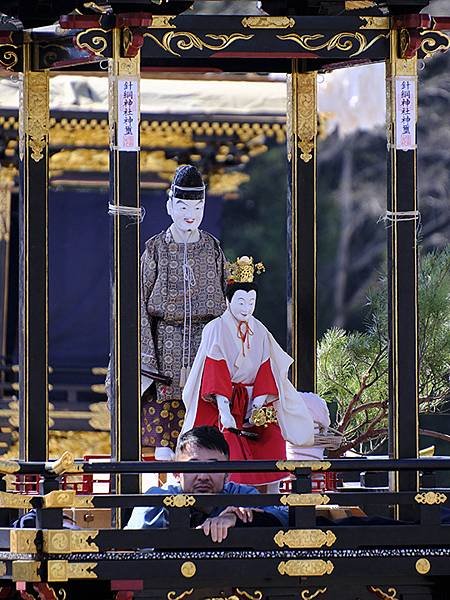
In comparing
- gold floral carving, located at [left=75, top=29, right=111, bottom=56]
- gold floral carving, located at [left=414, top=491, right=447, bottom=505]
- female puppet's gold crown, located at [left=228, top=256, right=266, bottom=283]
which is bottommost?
gold floral carving, located at [left=414, top=491, right=447, bottom=505]

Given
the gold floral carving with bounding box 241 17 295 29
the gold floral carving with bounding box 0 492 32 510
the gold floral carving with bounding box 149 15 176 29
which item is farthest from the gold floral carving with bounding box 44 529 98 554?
the gold floral carving with bounding box 241 17 295 29

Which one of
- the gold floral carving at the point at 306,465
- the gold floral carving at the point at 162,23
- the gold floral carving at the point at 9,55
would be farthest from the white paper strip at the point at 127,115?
the gold floral carving at the point at 306,465

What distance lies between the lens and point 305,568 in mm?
11469

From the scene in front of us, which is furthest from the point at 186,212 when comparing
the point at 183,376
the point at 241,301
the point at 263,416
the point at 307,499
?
the point at 307,499

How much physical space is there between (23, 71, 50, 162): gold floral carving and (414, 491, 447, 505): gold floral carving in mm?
2815

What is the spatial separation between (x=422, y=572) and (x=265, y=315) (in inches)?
617

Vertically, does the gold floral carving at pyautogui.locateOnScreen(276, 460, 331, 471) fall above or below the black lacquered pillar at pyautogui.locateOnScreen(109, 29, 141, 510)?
below

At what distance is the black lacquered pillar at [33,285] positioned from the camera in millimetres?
12367

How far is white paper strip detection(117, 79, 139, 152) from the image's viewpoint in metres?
11.9

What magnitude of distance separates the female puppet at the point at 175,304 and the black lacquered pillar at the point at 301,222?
0.49m

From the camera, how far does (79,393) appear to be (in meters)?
22.2

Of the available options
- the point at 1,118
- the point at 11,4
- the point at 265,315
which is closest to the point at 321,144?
the point at 265,315

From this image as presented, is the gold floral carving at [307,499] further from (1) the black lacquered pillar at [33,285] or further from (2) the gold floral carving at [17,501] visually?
(1) the black lacquered pillar at [33,285]

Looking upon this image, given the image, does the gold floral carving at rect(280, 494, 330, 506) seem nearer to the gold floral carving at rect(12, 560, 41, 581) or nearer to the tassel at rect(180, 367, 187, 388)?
the gold floral carving at rect(12, 560, 41, 581)
